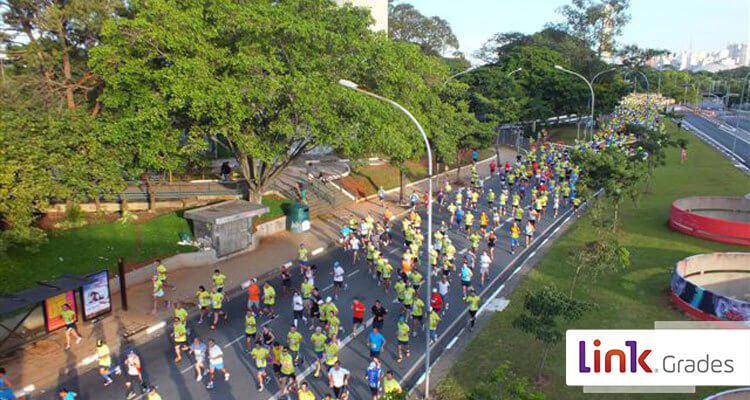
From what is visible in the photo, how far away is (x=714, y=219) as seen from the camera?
79.8ft

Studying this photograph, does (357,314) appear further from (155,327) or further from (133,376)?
(155,327)

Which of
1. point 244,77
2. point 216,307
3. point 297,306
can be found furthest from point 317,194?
point 297,306

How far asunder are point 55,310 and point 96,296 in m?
1.27

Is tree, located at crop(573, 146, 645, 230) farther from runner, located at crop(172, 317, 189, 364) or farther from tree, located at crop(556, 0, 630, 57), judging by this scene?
→ tree, located at crop(556, 0, 630, 57)

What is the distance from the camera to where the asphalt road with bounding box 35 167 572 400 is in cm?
1310

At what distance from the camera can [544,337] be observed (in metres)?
12.0

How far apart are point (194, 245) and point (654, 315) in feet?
59.7

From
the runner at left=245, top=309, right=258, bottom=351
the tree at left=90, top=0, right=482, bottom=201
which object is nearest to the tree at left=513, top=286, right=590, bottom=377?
the runner at left=245, top=309, right=258, bottom=351

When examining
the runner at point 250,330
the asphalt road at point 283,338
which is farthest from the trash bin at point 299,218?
the runner at point 250,330

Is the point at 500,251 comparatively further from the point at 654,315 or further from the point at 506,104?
the point at 506,104

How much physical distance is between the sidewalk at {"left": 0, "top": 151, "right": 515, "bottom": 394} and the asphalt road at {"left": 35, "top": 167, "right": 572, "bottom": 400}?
704 millimetres

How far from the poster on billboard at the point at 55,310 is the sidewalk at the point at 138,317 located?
56 cm

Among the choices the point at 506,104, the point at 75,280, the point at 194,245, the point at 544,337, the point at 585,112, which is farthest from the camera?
the point at 585,112

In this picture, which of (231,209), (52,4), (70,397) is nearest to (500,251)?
(231,209)
